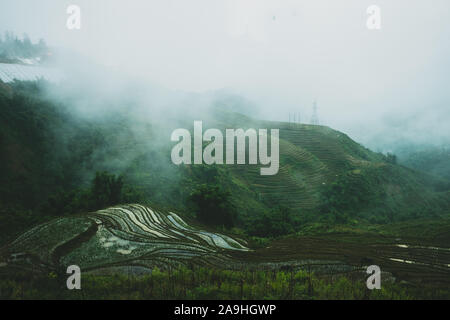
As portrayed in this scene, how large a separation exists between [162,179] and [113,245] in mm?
21206

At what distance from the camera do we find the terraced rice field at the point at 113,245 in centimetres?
1177

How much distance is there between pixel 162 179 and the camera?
1366 inches

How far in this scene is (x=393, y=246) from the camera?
14.0m

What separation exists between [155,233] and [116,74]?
6779cm

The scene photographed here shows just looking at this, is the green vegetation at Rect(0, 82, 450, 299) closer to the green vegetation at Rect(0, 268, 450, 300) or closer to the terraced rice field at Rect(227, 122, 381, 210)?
the green vegetation at Rect(0, 268, 450, 300)

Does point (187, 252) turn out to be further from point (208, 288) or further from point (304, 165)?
point (304, 165)

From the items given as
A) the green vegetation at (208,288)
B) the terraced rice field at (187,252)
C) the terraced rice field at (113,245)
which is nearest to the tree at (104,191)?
the terraced rice field at (113,245)

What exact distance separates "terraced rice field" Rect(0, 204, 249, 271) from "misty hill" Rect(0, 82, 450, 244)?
559 centimetres

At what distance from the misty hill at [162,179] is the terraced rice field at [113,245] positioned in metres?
5.59

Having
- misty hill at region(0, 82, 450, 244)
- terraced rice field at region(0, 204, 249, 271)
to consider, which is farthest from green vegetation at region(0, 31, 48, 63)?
terraced rice field at region(0, 204, 249, 271)

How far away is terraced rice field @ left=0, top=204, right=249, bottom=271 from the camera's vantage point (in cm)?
1177

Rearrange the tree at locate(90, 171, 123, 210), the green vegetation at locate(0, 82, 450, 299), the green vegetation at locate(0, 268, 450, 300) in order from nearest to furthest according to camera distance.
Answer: the green vegetation at locate(0, 268, 450, 300), the green vegetation at locate(0, 82, 450, 299), the tree at locate(90, 171, 123, 210)
